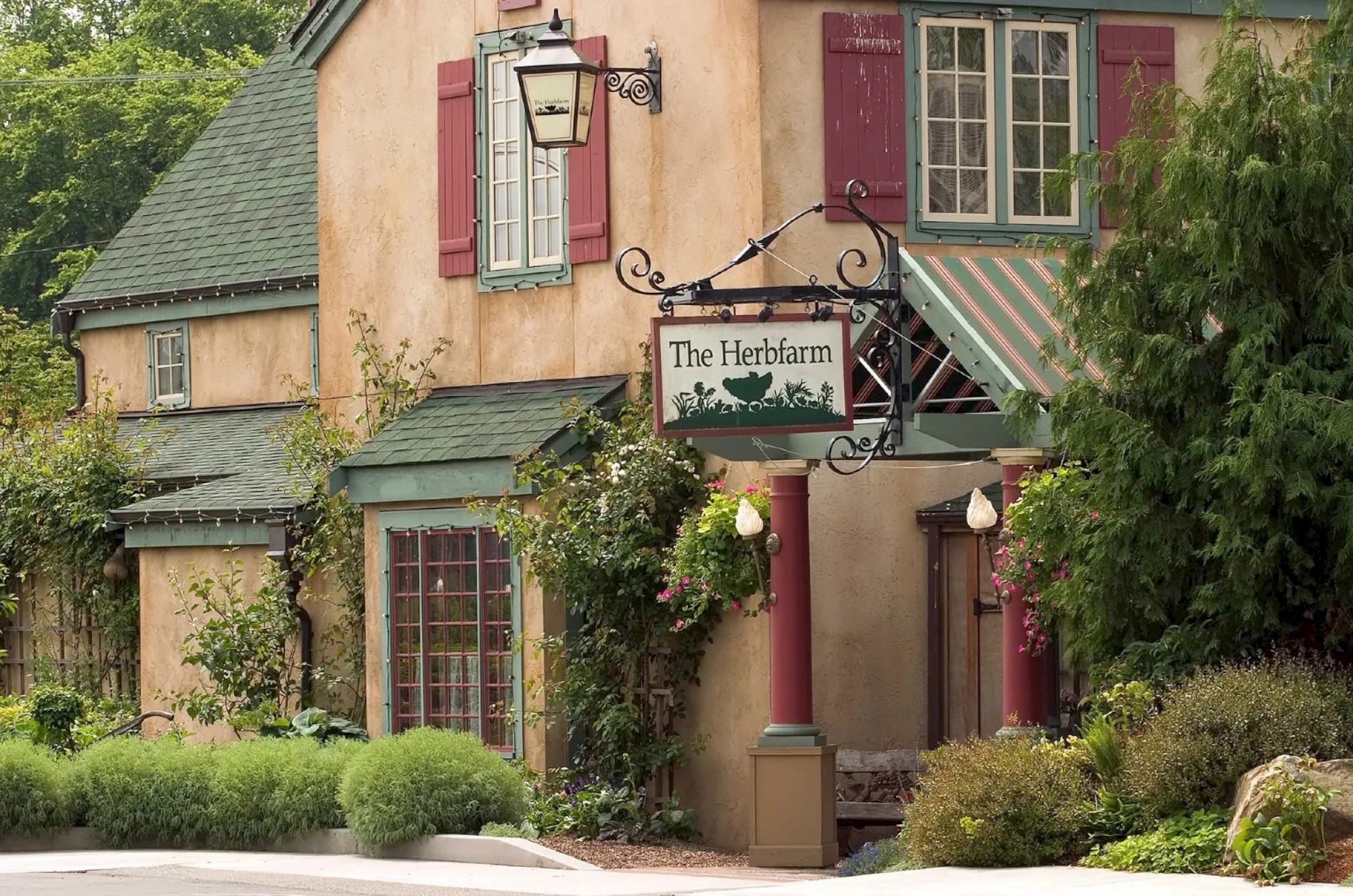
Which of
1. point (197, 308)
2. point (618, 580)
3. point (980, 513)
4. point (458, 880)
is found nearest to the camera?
point (458, 880)

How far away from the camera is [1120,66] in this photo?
54.7 ft

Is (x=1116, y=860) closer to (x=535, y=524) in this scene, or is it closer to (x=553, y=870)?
(x=553, y=870)

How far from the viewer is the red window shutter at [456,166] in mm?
17859

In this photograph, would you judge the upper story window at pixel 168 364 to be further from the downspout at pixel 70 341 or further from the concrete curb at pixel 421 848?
the concrete curb at pixel 421 848

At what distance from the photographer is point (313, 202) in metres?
23.6

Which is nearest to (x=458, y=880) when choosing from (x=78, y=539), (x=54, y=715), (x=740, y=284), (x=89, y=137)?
(x=740, y=284)

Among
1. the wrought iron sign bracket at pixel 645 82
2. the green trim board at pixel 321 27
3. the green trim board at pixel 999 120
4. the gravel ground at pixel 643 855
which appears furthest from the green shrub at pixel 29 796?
the green trim board at pixel 999 120

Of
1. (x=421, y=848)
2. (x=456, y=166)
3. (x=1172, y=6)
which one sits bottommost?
(x=421, y=848)

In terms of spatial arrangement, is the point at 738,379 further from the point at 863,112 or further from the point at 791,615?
the point at 863,112

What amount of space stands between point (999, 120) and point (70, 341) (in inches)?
489

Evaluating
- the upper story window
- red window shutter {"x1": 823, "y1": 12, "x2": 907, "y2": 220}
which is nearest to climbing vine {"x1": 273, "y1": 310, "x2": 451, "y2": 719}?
red window shutter {"x1": 823, "y1": 12, "x2": 907, "y2": 220}

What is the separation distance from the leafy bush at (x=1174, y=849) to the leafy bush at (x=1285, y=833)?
1.02 feet

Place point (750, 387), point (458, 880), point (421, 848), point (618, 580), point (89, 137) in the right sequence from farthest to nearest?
point (89, 137) → point (618, 580) → point (421, 848) → point (750, 387) → point (458, 880)

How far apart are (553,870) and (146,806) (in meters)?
3.28
